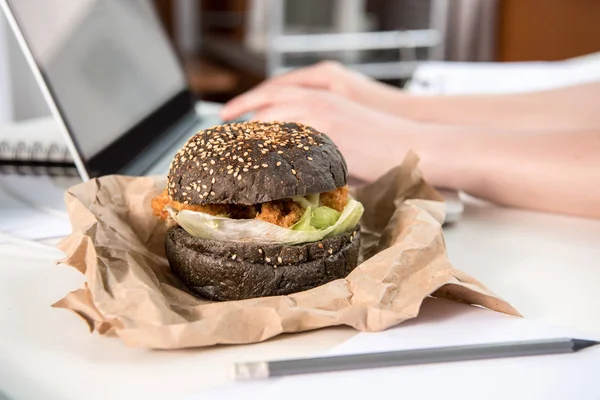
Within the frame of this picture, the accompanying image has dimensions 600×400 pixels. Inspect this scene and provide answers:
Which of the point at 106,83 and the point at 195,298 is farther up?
the point at 106,83

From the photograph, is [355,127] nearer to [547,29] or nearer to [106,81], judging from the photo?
[106,81]

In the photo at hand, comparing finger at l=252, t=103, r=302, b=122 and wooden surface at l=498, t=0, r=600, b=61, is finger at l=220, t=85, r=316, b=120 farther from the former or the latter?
wooden surface at l=498, t=0, r=600, b=61

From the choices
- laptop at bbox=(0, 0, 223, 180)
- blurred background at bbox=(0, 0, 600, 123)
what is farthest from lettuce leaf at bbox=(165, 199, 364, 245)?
blurred background at bbox=(0, 0, 600, 123)

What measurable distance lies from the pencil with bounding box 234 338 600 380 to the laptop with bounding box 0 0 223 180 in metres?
0.48

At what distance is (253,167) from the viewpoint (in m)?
0.76

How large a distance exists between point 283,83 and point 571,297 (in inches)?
39.8

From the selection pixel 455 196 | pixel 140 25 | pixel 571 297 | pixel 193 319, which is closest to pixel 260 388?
pixel 193 319

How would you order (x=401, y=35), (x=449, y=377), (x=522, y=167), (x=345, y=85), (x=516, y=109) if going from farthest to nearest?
(x=401, y=35) < (x=345, y=85) < (x=516, y=109) < (x=522, y=167) < (x=449, y=377)

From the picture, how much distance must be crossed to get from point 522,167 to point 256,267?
545 millimetres

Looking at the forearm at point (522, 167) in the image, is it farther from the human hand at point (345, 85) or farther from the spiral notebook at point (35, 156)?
the spiral notebook at point (35, 156)

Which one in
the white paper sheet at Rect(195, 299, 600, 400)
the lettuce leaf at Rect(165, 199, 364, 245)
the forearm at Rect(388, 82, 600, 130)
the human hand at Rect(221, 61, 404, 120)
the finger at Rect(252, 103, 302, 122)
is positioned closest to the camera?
the white paper sheet at Rect(195, 299, 600, 400)

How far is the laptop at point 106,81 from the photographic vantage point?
0.93m

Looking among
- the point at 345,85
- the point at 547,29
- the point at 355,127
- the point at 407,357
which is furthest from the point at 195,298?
the point at 547,29

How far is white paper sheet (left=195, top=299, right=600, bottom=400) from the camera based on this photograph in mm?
582
